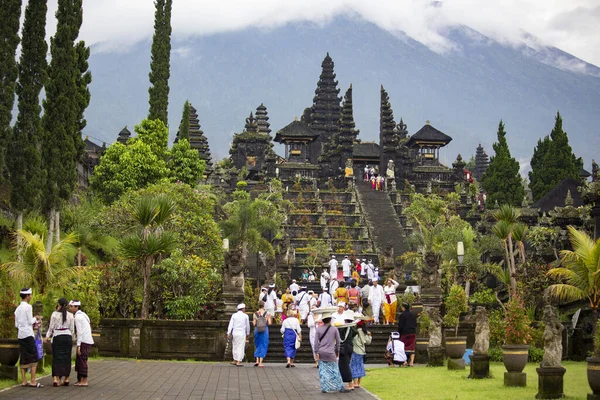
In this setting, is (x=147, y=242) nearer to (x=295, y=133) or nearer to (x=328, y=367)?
(x=328, y=367)

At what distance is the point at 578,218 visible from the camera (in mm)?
35312

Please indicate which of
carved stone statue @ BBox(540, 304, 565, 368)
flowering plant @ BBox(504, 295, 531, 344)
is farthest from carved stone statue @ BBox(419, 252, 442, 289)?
carved stone statue @ BBox(540, 304, 565, 368)

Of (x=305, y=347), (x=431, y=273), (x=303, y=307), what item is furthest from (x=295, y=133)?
(x=305, y=347)

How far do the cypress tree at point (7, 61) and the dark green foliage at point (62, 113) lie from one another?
4.22 metres

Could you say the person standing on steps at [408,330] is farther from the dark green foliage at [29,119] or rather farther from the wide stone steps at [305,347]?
the dark green foliage at [29,119]

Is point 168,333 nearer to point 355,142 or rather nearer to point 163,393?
point 163,393

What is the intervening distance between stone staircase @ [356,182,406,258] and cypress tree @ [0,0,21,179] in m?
30.2

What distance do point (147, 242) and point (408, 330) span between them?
8481mm

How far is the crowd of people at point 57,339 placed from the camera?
1683 cm

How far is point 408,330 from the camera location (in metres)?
23.8

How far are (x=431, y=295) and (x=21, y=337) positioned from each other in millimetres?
15525

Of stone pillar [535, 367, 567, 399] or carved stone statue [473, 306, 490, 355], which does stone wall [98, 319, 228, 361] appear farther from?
stone pillar [535, 367, 567, 399]

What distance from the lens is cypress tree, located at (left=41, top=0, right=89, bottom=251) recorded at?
3569cm

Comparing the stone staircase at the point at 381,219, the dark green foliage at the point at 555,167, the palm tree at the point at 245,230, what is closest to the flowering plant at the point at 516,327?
the palm tree at the point at 245,230
